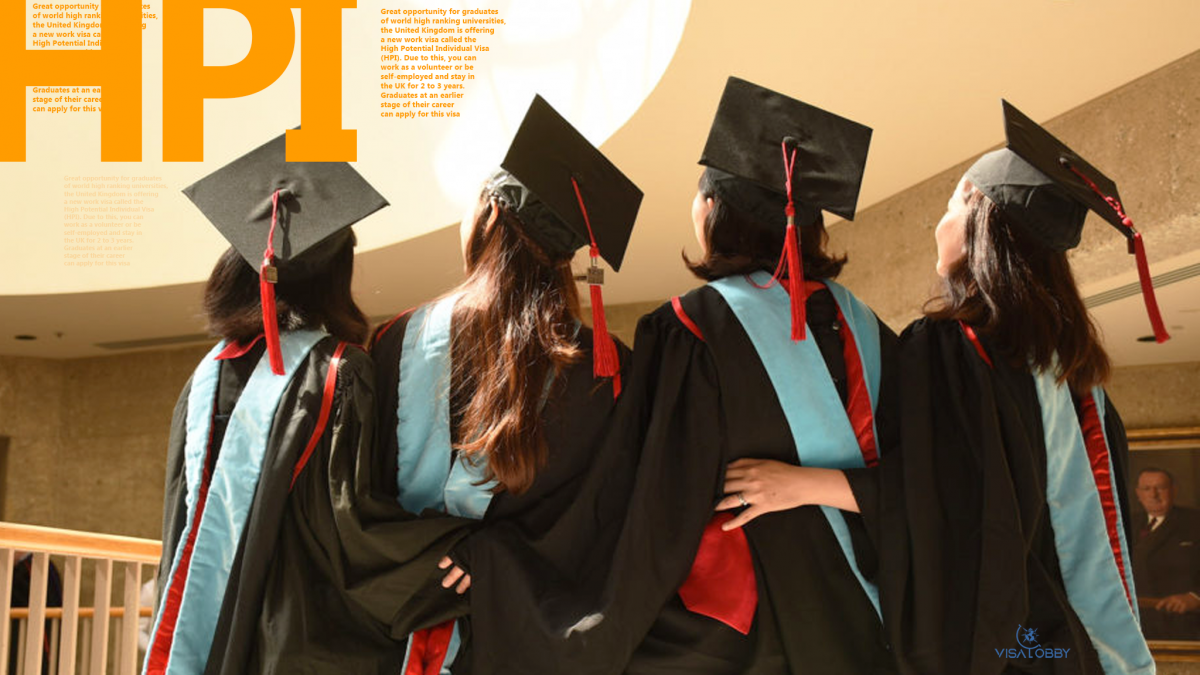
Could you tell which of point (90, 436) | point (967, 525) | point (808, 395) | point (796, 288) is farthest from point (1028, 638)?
point (90, 436)

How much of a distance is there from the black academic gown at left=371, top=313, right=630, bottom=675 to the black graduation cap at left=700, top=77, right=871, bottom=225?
20.4 inches

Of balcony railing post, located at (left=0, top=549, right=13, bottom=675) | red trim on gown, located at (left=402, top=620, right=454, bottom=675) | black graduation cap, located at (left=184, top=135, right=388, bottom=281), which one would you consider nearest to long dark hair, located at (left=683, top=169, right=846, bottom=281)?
black graduation cap, located at (left=184, top=135, right=388, bottom=281)

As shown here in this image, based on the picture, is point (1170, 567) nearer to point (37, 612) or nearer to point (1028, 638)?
point (1028, 638)

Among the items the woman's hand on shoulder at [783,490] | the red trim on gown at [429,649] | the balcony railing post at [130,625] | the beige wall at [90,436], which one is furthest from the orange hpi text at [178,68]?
the beige wall at [90,436]

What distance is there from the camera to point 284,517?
2537mm

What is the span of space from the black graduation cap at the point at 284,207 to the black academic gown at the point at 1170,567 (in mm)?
7272

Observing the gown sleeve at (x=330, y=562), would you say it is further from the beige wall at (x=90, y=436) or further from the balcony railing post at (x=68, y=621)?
the beige wall at (x=90, y=436)

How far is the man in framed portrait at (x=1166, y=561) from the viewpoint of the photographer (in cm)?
817

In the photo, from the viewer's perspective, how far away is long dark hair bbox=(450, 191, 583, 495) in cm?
254

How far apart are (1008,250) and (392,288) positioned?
7.25 meters

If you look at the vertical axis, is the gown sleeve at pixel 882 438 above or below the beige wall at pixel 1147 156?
below

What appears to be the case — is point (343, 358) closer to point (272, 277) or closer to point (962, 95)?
point (272, 277)

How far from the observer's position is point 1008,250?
9.35 ft

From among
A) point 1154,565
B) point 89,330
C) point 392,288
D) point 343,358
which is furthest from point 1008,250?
point 89,330
